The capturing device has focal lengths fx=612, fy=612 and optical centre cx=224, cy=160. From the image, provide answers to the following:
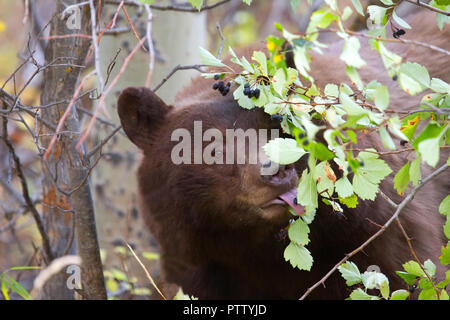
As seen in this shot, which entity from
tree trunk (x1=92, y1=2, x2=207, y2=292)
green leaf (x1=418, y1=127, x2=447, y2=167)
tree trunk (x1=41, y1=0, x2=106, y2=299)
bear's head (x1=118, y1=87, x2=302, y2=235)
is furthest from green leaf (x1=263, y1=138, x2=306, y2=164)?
tree trunk (x1=92, y1=2, x2=207, y2=292)

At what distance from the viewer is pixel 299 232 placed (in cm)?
272

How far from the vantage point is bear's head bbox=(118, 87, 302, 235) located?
3.14 meters

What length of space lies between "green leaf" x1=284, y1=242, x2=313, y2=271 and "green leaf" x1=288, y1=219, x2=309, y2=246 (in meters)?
0.03

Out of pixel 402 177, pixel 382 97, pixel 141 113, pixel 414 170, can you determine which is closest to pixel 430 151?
pixel 382 97

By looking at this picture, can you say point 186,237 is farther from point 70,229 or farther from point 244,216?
point 70,229

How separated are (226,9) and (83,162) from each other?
7.18 metres

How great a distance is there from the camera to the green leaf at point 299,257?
2672 mm

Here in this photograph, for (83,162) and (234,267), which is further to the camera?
(234,267)

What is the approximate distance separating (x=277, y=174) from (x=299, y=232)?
0.38 meters

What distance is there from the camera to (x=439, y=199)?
4.03m

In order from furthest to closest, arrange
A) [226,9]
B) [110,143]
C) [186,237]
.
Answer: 1. [226,9]
2. [110,143]
3. [186,237]

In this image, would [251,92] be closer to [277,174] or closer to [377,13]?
[277,174]

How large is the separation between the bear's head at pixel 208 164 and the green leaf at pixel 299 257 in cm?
30
